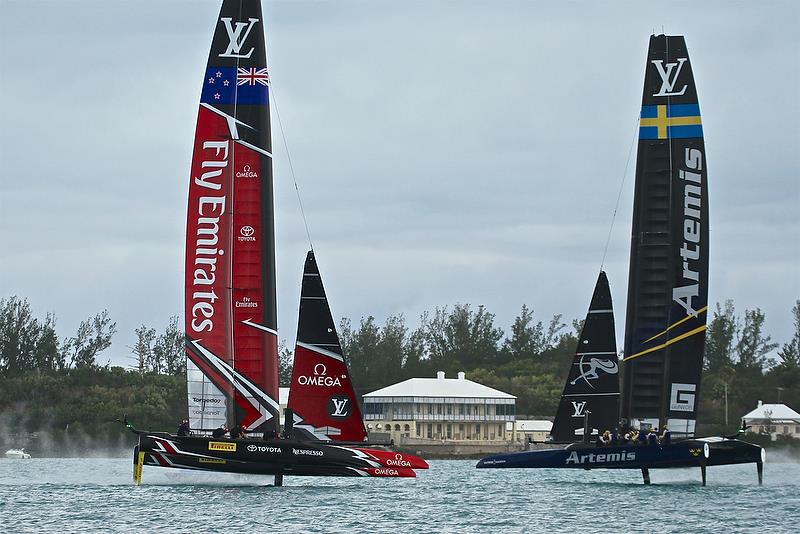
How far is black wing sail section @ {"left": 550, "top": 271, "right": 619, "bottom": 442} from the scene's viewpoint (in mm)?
46531

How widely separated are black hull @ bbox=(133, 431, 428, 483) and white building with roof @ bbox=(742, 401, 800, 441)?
2656 inches

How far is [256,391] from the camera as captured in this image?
42.2 m

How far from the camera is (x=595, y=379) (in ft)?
154

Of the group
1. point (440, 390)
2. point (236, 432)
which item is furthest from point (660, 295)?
point (440, 390)

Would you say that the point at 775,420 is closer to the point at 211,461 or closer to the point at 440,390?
the point at 440,390

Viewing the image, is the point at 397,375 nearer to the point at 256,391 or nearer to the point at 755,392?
the point at 755,392

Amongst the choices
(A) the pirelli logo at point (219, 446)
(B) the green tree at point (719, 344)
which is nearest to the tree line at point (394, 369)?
(B) the green tree at point (719, 344)

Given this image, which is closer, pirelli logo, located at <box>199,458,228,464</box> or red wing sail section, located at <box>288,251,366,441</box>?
pirelli logo, located at <box>199,458,228,464</box>

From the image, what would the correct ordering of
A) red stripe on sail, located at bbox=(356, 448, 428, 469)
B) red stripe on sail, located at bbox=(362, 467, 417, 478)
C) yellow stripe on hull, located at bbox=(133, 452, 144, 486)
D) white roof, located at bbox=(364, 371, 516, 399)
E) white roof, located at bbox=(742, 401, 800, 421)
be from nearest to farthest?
1. yellow stripe on hull, located at bbox=(133, 452, 144, 486)
2. red stripe on sail, located at bbox=(362, 467, 417, 478)
3. red stripe on sail, located at bbox=(356, 448, 428, 469)
4. white roof, located at bbox=(742, 401, 800, 421)
5. white roof, located at bbox=(364, 371, 516, 399)

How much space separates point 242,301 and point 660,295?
44.0ft

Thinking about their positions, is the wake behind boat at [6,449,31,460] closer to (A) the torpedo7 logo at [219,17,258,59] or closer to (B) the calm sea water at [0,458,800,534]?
(B) the calm sea water at [0,458,800,534]

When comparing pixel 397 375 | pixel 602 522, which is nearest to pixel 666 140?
pixel 602 522

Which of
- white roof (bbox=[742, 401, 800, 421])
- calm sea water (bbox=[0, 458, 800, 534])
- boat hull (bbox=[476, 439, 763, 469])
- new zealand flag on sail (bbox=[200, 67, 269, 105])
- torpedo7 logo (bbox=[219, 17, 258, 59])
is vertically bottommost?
calm sea water (bbox=[0, 458, 800, 534])

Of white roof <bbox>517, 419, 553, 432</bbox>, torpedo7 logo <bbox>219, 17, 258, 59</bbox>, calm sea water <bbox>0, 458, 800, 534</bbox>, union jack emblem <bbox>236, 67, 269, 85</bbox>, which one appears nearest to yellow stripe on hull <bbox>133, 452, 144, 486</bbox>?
calm sea water <bbox>0, 458, 800, 534</bbox>
